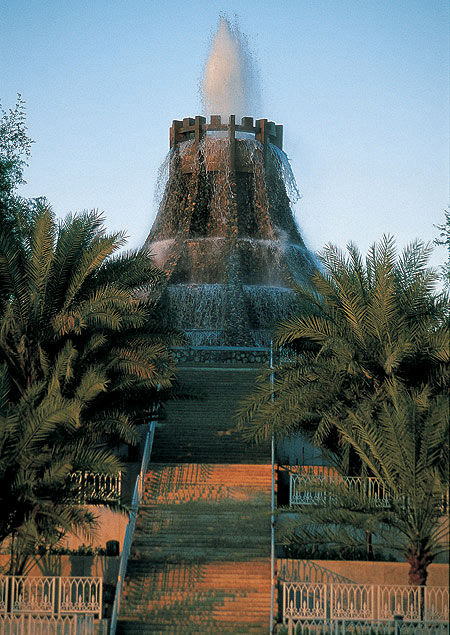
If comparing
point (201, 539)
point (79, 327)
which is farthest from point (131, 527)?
point (79, 327)

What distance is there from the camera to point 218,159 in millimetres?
34469

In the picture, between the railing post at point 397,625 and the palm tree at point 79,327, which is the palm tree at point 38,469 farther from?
the railing post at point 397,625

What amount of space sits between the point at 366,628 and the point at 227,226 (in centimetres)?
2263

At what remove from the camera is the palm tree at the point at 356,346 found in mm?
15797

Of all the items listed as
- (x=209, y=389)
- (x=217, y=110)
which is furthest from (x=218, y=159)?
(x=209, y=389)

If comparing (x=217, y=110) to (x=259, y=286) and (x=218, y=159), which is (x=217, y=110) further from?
(x=259, y=286)

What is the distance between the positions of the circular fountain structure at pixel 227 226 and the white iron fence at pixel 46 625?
715 inches

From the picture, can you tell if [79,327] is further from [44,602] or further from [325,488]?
[325,488]

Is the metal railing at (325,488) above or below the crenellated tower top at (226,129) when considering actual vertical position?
below

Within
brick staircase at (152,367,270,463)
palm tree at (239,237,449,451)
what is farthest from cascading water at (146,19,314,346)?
palm tree at (239,237,449,451)

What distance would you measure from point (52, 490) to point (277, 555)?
398cm

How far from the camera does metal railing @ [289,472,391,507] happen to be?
1376 centimetres

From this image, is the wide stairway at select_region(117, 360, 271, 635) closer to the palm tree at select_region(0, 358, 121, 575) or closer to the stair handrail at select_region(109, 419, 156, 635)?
the stair handrail at select_region(109, 419, 156, 635)

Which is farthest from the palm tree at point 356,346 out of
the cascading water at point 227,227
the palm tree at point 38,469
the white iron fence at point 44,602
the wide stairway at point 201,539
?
the cascading water at point 227,227
